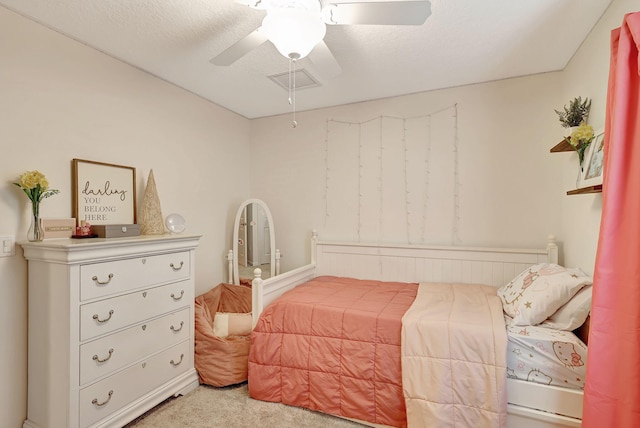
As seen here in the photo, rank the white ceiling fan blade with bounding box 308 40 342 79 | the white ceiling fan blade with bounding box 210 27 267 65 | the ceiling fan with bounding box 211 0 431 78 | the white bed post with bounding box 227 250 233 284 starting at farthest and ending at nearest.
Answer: the white bed post with bounding box 227 250 233 284
the white ceiling fan blade with bounding box 308 40 342 79
the white ceiling fan blade with bounding box 210 27 267 65
the ceiling fan with bounding box 211 0 431 78

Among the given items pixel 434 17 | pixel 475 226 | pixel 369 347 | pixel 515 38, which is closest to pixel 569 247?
pixel 475 226

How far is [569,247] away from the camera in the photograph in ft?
7.55

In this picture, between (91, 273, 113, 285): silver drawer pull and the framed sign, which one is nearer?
(91, 273, 113, 285): silver drawer pull

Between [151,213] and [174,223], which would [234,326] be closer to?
[174,223]

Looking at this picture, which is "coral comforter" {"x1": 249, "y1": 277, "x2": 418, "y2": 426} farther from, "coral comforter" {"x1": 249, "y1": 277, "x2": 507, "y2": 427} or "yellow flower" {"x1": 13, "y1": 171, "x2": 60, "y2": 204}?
"yellow flower" {"x1": 13, "y1": 171, "x2": 60, "y2": 204}

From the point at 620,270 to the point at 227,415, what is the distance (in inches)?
83.9

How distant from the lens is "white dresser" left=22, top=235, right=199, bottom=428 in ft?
5.25

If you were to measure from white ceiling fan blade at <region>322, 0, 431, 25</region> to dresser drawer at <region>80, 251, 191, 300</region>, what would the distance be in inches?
65.2

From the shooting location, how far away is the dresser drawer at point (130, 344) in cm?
167

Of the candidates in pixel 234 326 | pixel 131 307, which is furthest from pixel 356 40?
pixel 234 326

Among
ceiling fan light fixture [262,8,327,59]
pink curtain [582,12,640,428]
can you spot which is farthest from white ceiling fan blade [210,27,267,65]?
pink curtain [582,12,640,428]

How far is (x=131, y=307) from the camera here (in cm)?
187

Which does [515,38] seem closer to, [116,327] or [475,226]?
[475,226]

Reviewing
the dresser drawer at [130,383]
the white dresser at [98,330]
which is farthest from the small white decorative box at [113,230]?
the dresser drawer at [130,383]
